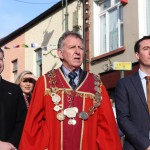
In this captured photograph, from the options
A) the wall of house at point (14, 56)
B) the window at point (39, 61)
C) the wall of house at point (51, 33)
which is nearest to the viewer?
the wall of house at point (51, 33)

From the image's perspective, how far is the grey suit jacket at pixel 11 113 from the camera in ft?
14.9

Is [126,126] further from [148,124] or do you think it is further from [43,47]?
[43,47]

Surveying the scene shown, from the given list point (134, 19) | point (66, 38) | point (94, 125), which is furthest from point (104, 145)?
point (134, 19)

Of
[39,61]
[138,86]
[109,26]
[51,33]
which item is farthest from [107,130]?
[39,61]

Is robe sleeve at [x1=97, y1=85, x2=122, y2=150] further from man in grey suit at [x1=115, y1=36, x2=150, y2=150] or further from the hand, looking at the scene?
the hand

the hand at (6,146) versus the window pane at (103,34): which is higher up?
the window pane at (103,34)

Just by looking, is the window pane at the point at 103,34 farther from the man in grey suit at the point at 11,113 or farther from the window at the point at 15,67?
the man in grey suit at the point at 11,113

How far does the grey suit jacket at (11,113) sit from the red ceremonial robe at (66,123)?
16.2 inches

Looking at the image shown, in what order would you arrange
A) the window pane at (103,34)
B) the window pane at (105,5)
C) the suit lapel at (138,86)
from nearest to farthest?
the suit lapel at (138,86) → the window pane at (105,5) → the window pane at (103,34)

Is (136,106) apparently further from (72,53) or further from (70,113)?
(72,53)

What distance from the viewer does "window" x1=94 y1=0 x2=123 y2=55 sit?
46.3 feet

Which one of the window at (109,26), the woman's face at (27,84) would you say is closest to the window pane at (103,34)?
the window at (109,26)

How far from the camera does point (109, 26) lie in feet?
48.6

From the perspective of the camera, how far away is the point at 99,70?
48.6ft
